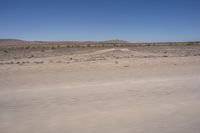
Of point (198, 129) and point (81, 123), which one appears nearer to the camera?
point (198, 129)

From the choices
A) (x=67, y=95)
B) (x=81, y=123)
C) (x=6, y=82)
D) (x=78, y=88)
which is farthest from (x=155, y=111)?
(x=6, y=82)

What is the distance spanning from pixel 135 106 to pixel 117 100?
782 mm

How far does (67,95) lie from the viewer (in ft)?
24.1

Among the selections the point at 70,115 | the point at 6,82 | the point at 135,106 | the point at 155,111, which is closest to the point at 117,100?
the point at 135,106

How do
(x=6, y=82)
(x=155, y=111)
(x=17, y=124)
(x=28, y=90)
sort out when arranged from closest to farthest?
(x=17, y=124)
(x=155, y=111)
(x=28, y=90)
(x=6, y=82)

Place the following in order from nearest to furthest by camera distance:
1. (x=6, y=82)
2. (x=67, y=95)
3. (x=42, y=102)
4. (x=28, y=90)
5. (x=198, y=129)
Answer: (x=198, y=129)
(x=42, y=102)
(x=67, y=95)
(x=28, y=90)
(x=6, y=82)

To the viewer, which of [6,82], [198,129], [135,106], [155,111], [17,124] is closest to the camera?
[198,129]

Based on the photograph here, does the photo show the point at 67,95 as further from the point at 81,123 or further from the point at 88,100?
the point at 81,123

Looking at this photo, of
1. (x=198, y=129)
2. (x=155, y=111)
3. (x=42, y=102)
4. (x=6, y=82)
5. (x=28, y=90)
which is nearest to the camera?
(x=198, y=129)

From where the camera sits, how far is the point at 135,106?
19.8 ft

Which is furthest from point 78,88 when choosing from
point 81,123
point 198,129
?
point 198,129

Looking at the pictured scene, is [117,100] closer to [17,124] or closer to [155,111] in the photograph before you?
[155,111]

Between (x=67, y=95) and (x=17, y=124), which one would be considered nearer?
(x=17, y=124)

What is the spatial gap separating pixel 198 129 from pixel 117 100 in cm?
266
